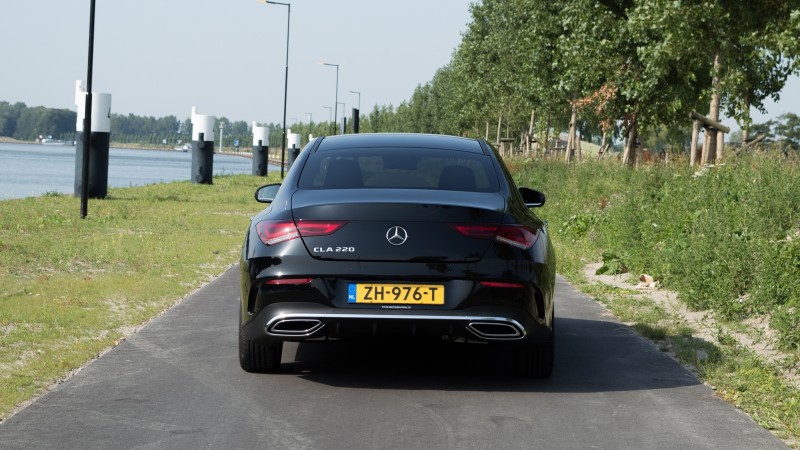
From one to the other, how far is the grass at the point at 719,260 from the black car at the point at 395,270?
4.90ft

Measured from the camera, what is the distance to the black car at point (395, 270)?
7.04 meters

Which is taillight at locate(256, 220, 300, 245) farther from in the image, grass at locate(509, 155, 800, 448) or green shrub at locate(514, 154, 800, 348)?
green shrub at locate(514, 154, 800, 348)

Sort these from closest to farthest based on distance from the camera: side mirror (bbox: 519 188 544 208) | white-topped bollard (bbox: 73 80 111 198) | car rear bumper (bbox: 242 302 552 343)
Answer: car rear bumper (bbox: 242 302 552 343), side mirror (bbox: 519 188 544 208), white-topped bollard (bbox: 73 80 111 198)

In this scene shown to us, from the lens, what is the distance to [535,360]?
7668 mm

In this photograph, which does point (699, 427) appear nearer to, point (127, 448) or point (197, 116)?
point (127, 448)

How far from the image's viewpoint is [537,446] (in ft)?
19.3

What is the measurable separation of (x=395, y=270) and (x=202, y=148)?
4204 cm

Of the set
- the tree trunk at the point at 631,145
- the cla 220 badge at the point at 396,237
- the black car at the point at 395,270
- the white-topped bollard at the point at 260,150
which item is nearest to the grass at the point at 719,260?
the black car at the point at 395,270

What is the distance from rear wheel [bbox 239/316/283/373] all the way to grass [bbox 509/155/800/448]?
2776mm

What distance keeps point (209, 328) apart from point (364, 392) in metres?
2.89

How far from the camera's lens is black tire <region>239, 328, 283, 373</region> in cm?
768

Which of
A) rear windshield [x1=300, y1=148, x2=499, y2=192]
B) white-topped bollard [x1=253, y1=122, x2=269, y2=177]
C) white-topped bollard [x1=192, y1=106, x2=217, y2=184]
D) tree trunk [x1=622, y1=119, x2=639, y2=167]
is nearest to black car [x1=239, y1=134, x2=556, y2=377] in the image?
rear windshield [x1=300, y1=148, x2=499, y2=192]

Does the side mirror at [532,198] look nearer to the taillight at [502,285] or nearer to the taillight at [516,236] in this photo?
the taillight at [516,236]

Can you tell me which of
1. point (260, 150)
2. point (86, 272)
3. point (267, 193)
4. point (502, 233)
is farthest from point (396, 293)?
point (260, 150)
